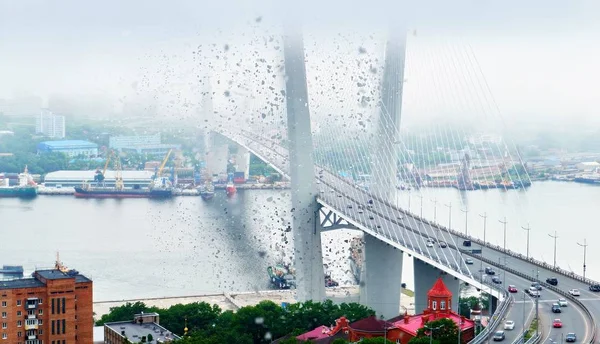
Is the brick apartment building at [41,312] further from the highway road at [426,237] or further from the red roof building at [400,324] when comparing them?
the highway road at [426,237]

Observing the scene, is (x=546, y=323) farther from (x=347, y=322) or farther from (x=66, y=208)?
(x=66, y=208)

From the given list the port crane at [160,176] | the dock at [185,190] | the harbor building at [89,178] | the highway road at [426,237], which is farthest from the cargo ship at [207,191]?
the highway road at [426,237]

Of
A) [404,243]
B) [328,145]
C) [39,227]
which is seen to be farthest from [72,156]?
[404,243]

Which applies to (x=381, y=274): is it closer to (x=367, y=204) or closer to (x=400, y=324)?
(x=367, y=204)

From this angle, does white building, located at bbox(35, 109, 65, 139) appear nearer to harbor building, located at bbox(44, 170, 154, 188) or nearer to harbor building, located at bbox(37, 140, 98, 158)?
harbor building, located at bbox(37, 140, 98, 158)

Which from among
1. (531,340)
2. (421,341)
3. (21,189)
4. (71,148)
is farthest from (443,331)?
(71,148)

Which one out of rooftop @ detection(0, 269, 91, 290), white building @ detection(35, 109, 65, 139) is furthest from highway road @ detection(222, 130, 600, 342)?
white building @ detection(35, 109, 65, 139)
